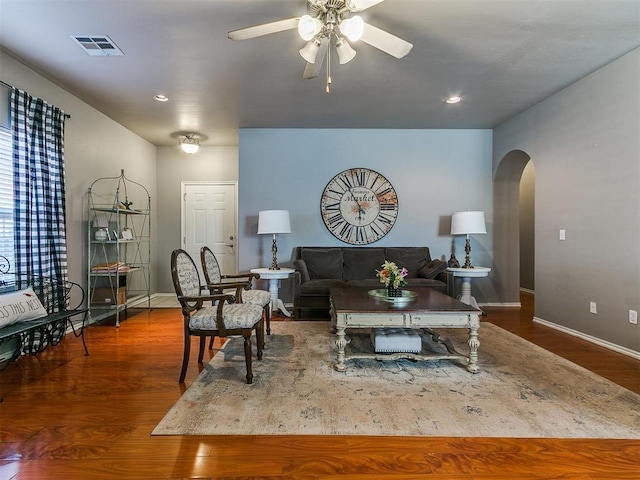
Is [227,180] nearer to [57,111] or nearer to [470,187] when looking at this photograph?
[57,111]

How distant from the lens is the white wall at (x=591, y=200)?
9.96ft

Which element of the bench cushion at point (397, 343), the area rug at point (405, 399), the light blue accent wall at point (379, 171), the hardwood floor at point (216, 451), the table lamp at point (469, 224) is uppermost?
the light blue accent wall at point (379, 171)

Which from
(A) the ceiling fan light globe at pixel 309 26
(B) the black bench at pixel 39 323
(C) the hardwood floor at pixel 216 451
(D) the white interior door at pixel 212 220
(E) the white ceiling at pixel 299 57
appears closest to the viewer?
(C) the hardwood floor at pixel 216 451

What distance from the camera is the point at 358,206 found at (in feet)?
17.0

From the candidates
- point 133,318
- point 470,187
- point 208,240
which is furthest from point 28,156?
point 470,187

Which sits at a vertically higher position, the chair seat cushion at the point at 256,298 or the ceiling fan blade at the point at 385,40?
the ceiling fan blade at the point at 385,40

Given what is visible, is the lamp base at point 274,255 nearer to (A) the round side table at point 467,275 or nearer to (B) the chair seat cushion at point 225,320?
(B) the chair seat cushion at point 225,320

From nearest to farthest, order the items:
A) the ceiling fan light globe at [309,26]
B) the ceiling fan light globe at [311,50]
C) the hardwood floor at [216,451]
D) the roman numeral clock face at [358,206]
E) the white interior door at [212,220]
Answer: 1. the hardwood floor at [216,451]
2. the ceiling fan light globe at [309,26]
3. the ceiling fan light globe at [311,50]
4. the roman numeral clock face at [358,206]
5. the white interior door at [212,220]

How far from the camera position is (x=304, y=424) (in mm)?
1910

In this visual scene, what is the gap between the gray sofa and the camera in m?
4.32

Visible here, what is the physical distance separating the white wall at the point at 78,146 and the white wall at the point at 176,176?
A: 1123mm

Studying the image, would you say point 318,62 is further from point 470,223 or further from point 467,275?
point 467,275

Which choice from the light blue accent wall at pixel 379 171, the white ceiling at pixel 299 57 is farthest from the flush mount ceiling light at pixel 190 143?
the light blue accent wall at pixel 379 171

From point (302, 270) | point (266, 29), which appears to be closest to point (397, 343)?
point (302, 270)
